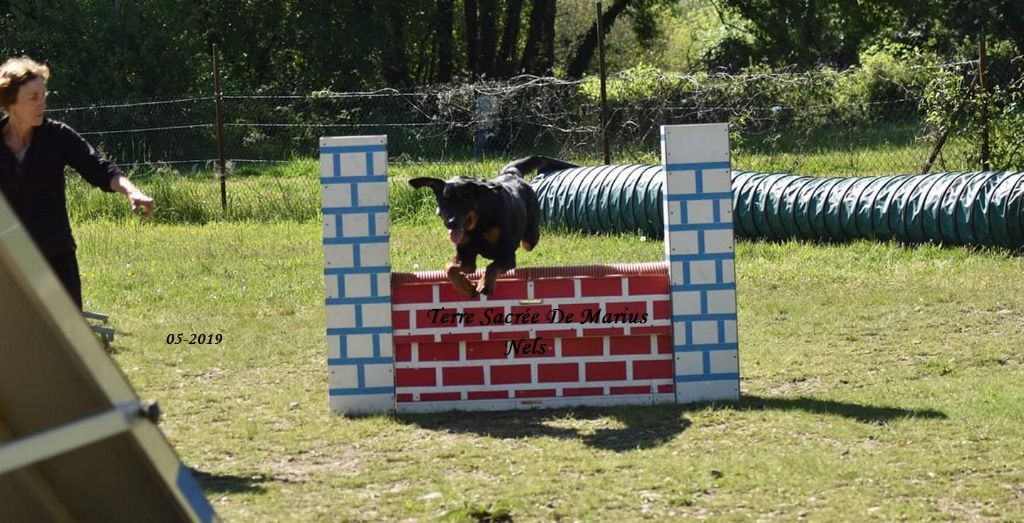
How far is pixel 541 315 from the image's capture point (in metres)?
6.20

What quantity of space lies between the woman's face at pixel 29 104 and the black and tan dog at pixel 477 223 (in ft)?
6.36

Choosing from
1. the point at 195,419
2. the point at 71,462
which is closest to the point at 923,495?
the point at 71,462

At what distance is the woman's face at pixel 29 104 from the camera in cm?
465

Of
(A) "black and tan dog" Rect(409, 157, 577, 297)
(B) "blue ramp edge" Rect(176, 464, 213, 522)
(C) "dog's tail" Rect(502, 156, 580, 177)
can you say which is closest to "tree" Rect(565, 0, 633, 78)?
(C) "dog's tail" Rect(502, 156, 580, 177)

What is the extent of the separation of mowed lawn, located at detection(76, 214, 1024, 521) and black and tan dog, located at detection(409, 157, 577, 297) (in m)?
0.72

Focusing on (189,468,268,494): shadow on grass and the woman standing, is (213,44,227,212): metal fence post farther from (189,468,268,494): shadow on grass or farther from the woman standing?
(189,468,268,494): shadow on grass

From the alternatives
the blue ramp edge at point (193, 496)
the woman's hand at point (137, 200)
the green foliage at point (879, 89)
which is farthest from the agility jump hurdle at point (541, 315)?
the green foliage at point (879, 89)

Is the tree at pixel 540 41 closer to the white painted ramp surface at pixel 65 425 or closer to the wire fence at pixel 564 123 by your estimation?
the wire fence at pixel 564 123

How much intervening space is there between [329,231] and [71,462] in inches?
140

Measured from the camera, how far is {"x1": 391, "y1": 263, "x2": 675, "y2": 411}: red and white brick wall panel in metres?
6.18

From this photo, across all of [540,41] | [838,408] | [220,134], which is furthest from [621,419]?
[540,41]

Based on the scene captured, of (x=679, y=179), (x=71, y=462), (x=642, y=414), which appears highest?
(x=679, y=179)

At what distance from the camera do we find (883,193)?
11.3m

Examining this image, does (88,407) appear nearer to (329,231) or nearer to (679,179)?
(329,231)
